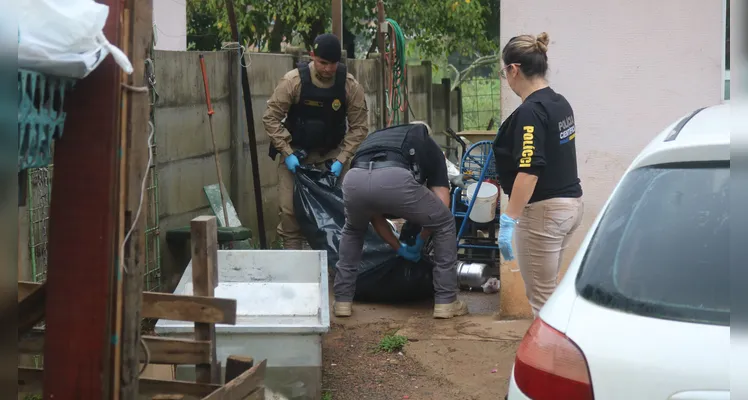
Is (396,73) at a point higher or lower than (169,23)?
lower

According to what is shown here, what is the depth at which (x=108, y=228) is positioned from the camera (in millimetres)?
2639

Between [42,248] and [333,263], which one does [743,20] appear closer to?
[42,248]

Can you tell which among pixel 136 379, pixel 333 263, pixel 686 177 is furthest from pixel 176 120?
pixel 686 177

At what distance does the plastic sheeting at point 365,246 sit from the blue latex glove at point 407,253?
0.21 ft

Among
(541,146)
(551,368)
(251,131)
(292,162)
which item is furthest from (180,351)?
(251,131)

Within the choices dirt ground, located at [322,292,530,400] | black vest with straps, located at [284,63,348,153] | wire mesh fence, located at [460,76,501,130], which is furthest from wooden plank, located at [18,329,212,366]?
wire mesh fence, located at [460,76,501,130]

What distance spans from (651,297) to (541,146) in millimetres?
2310

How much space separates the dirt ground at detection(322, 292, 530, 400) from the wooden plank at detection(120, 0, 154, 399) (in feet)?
7.37

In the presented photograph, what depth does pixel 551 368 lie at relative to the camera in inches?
96.4

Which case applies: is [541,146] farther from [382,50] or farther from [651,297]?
[382,50]

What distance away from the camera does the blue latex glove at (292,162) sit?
727cm

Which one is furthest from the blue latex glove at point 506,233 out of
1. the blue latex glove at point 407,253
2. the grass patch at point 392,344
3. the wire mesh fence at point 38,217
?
the wire mesh fence at point 38,217

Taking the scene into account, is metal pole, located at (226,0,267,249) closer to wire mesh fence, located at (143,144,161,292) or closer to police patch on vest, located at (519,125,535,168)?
wire mesh fence, located at (143,144,161,292)

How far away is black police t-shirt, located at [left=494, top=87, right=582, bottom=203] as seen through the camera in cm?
463
